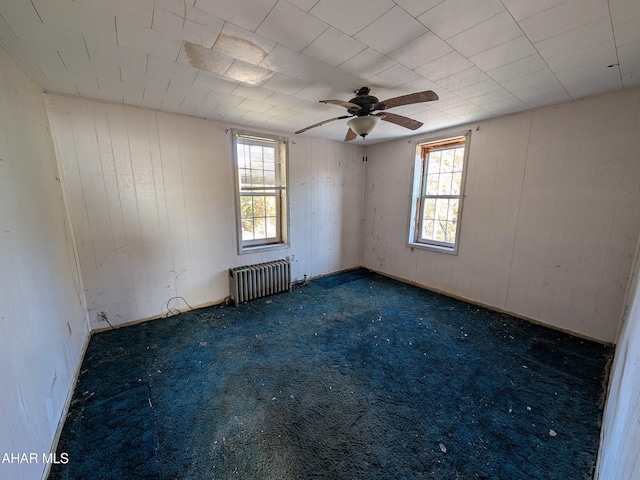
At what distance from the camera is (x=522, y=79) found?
1.93 metres

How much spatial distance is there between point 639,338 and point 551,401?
1.06m

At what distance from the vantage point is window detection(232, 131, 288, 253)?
3316 mm

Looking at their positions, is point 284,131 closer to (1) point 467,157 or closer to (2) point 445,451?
(1) point 467,157

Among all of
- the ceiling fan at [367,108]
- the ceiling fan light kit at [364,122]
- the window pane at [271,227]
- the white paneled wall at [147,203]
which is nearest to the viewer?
the ceiling fan at [367,108]

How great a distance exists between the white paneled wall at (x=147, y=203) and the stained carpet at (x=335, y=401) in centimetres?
46

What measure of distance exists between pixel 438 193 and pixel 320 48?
2.78m

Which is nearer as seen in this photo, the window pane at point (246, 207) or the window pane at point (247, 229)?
the window pane at point (246, 207)

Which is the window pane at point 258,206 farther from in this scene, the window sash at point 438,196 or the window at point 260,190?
the window sash at point 438,196

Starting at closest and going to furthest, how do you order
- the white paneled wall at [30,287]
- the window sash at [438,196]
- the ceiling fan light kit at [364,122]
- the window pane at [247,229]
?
the white paneled wall at [30,287], the ceiling fan light kit at [364,122], the window sash at [438,196], the window pane at [247,229]

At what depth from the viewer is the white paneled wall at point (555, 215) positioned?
7.29ft

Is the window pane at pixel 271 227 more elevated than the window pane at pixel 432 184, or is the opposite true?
the window pane at pixel 432 184

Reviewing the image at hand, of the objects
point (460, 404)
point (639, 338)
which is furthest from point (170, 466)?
point (639, 338)

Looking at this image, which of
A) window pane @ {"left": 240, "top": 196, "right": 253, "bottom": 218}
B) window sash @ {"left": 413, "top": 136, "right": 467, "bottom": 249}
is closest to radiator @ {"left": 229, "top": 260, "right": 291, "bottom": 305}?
window pane @ {"left": 240, "top": 196, "right": 253, "bottom": 218}

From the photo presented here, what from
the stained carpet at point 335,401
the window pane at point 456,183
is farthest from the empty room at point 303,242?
the window pane at point 456,183
